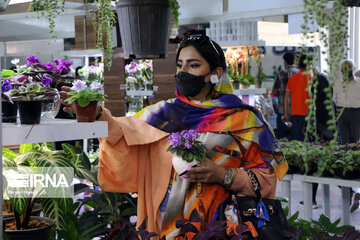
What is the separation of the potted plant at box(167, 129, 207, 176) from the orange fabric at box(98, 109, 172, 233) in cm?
23

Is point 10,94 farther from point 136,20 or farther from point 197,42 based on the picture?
point 197,42

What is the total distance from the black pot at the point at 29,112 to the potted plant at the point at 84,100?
133 mm

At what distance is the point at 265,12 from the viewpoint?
6383 mm

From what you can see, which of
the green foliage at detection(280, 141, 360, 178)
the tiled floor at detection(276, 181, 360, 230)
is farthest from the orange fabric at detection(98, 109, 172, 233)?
the tiled floor at detection(276, 181, 360, 230)

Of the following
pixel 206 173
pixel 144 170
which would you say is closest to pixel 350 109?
pixel 144 170

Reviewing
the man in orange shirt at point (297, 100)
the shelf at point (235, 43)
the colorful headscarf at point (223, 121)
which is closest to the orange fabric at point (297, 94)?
the man in orange shirt at point (297, 100)

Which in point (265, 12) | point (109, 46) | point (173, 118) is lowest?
point (173, 118)

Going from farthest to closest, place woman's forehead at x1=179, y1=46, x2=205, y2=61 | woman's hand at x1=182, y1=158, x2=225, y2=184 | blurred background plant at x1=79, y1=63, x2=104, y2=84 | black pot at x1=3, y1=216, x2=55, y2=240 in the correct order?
blurred background plant at x1=79, y1=63, x2=104, y2=84, woman's forehead at x1=179, y1=46, x2=205, y2=61, woman's hand at x1=182, y1=158, x2=225, y2=184, black pot at x1=3, y1=216, x2=55, y2=240

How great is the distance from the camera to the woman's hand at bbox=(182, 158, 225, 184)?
2.13 m

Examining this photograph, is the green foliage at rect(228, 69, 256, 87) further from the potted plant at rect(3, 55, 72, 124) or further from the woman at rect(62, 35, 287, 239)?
the potted plant at rect(3, 55, 72, 124)

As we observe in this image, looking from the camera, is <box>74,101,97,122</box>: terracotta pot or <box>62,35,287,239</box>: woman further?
<box>62,35,287,239</box>: woman

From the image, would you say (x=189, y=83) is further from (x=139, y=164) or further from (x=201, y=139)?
(x=139, y=164)

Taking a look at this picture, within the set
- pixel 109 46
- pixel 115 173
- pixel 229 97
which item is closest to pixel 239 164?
pixel 229 97

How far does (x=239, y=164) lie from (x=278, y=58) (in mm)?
11316
